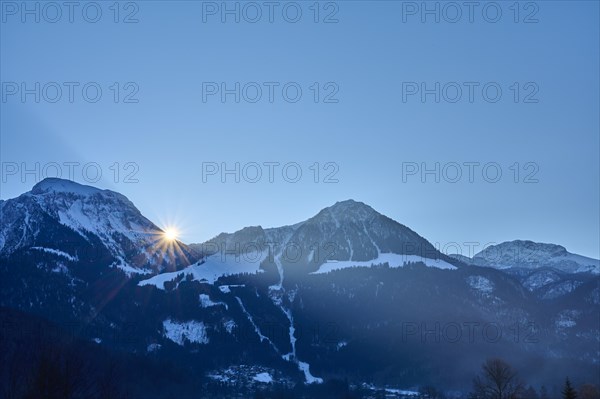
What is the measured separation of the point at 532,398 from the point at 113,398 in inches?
4784

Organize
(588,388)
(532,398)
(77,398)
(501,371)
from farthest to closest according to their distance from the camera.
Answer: (532,398), (588,388), (501,371), (77,398)

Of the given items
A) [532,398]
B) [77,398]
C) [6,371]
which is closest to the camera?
[77,398]

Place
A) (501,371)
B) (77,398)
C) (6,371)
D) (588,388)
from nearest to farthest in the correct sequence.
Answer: (77,398) < (501,371) < (588,388) < (6,371)

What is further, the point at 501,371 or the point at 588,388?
the point at 588,388

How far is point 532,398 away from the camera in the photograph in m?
Answer: 191

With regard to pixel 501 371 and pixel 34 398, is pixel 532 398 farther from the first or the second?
pixel 34 398

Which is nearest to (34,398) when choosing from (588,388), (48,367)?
(48,367)

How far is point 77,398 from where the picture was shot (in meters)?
104

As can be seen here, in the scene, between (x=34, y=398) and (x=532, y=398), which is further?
(x=532, y=398)

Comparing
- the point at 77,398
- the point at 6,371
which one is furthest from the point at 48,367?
the point at 6,371

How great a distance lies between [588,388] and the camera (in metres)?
153

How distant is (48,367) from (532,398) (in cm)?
14607

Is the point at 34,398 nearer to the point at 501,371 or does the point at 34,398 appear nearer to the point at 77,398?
the point at 77,398

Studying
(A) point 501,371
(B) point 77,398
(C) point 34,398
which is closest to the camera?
(C) point 34,398
